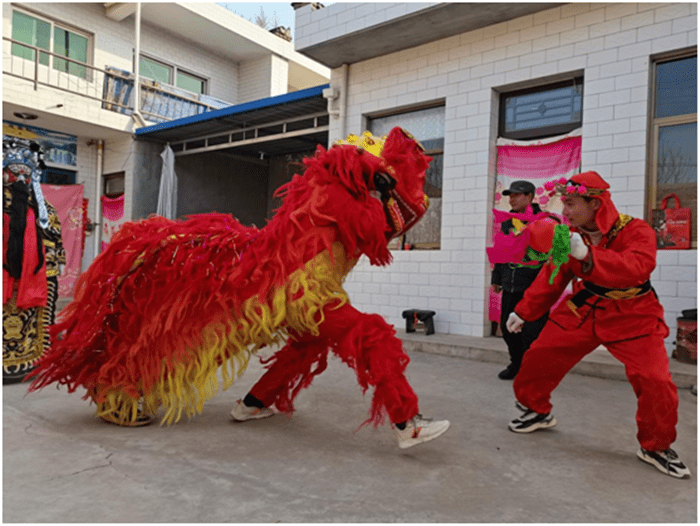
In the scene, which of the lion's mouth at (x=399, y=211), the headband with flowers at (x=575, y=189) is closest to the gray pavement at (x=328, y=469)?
the lion's mouth at (x=399, y=211)

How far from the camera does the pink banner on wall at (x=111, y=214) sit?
393 inches

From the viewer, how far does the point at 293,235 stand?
2.35 m

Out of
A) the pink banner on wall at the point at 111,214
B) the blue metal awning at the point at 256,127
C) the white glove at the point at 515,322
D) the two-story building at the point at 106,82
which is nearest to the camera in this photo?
the white glove at the point at 515,322

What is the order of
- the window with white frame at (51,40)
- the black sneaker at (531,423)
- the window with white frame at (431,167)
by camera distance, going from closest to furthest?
the black sneaker at (531,423), the window with white frame at (431,167), the window with white frame at (51,40)

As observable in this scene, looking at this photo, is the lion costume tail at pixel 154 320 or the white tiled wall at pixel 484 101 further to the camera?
the white tiled wall at pixel 484 101

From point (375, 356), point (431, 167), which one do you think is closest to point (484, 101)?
point (431, 167)

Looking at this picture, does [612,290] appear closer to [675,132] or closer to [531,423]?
[531,423]

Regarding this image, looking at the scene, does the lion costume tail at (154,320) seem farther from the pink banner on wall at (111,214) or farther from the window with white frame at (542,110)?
the pink banner on wall at (111,214)

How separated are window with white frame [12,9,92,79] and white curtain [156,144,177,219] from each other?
2.36 metres

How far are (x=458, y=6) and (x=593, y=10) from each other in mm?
1320

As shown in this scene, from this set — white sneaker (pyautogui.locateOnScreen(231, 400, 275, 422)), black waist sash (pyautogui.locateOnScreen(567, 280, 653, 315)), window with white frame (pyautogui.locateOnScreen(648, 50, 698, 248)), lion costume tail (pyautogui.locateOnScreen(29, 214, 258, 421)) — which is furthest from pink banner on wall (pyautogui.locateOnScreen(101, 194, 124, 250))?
black waist sash (pyautogui.locateOnScreen(567, 280, 653, 315))

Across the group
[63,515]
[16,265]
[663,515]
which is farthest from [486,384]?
[16,265]

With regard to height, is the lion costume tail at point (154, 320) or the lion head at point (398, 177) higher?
the lion head at point (398, 177)

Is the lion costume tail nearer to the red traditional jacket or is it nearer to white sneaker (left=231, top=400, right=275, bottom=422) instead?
white sneaker (left=231, top=400, right=275, bottom=422)
